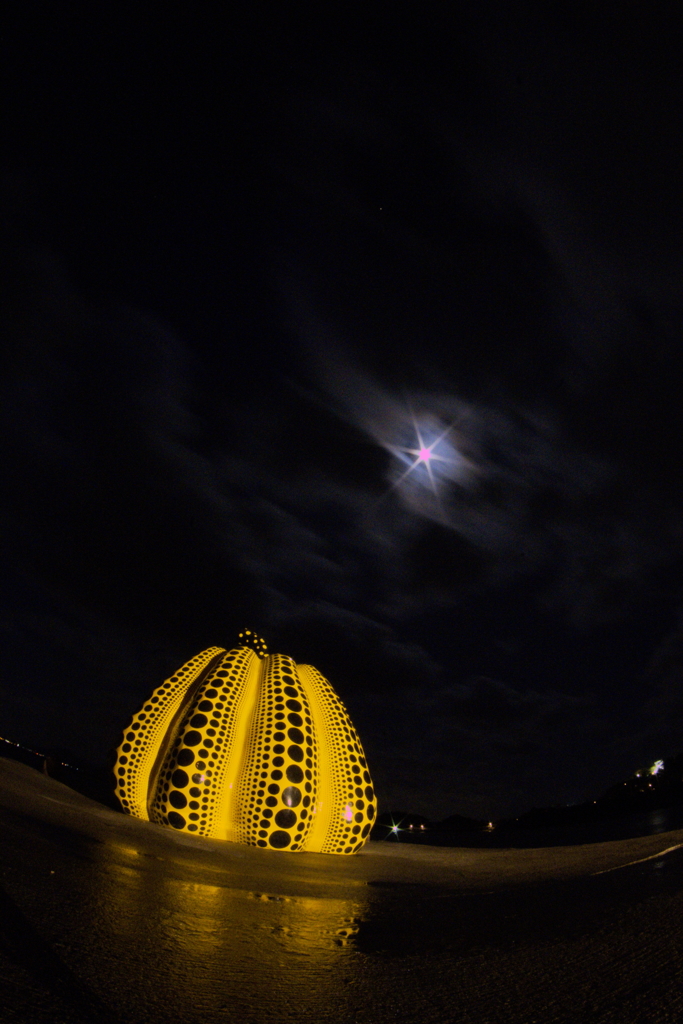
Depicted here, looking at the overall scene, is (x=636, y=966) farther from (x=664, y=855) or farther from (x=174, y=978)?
(x=664, y=855)

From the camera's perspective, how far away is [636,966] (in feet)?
6.33

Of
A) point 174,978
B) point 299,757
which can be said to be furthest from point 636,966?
point 299,757

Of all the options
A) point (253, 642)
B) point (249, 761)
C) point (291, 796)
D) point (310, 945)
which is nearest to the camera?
point (310, 945)

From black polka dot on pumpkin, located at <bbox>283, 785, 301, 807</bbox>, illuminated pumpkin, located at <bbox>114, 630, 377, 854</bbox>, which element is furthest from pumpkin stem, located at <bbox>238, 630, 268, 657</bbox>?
black polka dot on pumpkin, located at <bbox>283, 785, 301, 807</bbox>

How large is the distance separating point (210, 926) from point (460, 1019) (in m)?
1.23

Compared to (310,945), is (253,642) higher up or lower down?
higher up

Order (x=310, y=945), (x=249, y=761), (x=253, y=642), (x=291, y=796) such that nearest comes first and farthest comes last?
(x=310, y=945)
(x=291, y=796)
(x=249, y=761)
(x=253, y=642)

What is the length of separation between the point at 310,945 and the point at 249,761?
566 cm

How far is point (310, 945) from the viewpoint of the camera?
221 cm

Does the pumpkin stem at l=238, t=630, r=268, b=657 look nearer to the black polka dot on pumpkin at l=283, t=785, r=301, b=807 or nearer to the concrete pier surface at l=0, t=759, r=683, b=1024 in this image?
the black polka dot on pumpkin at l=283, t=785, r=301, b=807

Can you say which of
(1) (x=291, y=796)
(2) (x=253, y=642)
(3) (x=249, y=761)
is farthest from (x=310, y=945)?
(2) (x=253, y=642)

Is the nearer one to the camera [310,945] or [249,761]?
[310,945]

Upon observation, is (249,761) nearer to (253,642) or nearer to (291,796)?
(291,796)

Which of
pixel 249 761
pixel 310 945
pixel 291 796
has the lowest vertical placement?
pixel 310 945
